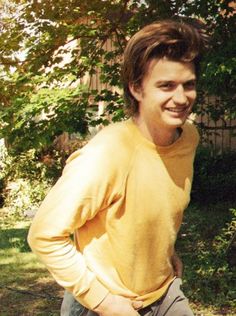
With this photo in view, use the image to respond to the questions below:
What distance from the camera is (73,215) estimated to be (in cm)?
153

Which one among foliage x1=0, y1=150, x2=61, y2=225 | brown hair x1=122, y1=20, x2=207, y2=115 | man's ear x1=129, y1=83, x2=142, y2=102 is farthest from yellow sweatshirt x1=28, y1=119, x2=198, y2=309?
foliage x1=0, y1=150, x2=61, y2=225

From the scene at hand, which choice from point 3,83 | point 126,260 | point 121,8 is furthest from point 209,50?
point 126,260

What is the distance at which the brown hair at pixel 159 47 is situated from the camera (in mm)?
1623

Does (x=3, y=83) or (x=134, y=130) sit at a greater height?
(x=134, y=130)

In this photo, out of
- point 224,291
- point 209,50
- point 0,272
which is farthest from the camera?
point 0,272

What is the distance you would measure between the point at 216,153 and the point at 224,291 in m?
4.84

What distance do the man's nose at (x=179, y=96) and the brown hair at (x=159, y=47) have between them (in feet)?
0.33

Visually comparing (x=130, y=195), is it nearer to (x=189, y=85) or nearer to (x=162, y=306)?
(x=189, y=85)

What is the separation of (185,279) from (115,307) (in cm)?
382

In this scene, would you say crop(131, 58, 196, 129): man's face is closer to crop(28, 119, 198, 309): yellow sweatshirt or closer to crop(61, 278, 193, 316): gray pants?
crop(28, 119, 198, 309): yellow sweatshirt

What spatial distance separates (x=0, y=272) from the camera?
6000mm

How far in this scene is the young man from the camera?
1.54 meters

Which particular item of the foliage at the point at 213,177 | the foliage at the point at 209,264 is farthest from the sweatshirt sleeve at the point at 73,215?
→ the foliage at the point at 213,177

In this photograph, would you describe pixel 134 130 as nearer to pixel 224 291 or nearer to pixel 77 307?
pixel 77 307
